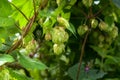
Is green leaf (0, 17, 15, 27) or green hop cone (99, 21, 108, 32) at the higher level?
green leaf (0, 17, 15, 27)

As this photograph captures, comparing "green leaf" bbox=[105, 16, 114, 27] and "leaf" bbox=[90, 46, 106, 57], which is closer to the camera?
"green leaf" bbox=[105, 16, 114, 27]

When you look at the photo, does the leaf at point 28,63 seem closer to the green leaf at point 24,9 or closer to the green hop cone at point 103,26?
the green leaf at point 24,9

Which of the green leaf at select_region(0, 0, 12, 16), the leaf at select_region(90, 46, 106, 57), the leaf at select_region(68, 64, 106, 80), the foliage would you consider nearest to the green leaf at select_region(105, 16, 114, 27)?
the foliage

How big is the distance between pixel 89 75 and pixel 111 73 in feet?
0.94

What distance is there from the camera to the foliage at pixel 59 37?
92cm

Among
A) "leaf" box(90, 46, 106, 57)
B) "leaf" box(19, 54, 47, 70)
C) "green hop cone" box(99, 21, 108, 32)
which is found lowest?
"leaf" box(90, 46, 106, 57)

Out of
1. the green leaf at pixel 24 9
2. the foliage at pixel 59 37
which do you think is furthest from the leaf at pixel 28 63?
the green leaf at pixel 24 9

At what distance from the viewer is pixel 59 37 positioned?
3.07ft

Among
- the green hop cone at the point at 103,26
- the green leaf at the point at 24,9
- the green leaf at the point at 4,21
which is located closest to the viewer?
the green leaf at the point at 4,21

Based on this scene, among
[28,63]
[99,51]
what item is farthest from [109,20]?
[28,63]

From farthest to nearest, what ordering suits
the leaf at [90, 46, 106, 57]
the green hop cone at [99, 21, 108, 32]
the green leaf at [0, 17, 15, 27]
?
the leaf at [90, 46, 106, 57]
the green hop cone at [99, 21, 108, 32]
the green leaf at [0, 17, 15, 27]

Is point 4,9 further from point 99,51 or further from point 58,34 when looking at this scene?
point 99,51

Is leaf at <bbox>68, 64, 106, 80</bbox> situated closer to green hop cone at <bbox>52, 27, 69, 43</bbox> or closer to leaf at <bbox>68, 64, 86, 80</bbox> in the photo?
leaf at <bbox>68, 64, 86, 80</bbox>

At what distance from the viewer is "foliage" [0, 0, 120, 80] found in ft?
3.01
